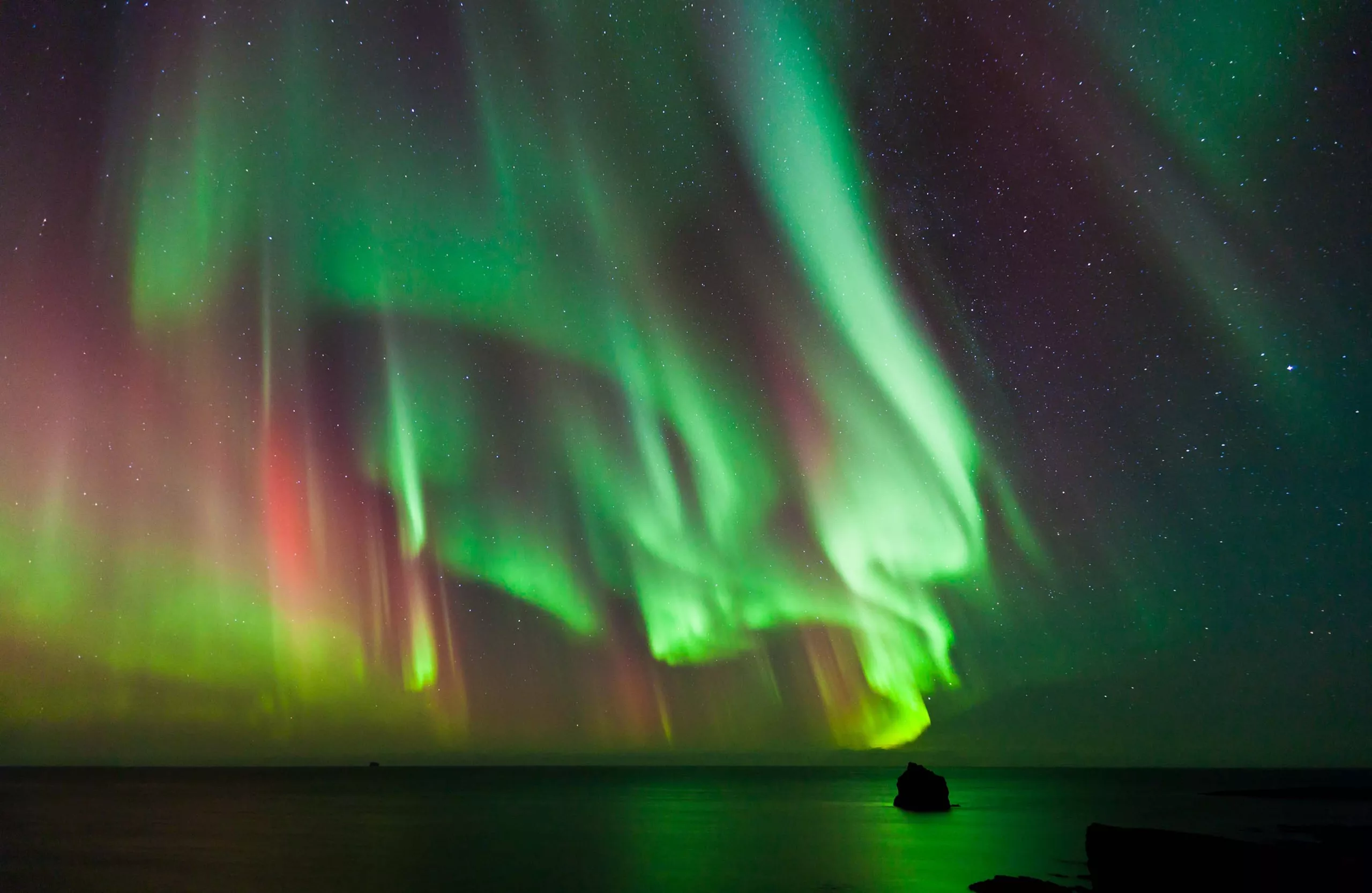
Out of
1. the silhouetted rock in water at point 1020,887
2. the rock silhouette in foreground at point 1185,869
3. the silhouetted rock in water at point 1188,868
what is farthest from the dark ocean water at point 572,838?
the silhouetted rock in water at point 1188,868

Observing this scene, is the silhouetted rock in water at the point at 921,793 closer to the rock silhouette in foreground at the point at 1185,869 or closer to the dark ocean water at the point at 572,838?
the dark ocean water at the point at 572,838

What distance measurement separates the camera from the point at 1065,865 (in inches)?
1667

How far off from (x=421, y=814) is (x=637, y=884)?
5519 cm

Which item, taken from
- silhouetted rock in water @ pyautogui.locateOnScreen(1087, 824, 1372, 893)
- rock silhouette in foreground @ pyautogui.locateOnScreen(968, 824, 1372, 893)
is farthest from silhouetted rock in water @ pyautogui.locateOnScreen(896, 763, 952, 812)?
silhouetted rock in water @ pyautogui.locateOnScreen(1087, 824, 1372, 893)

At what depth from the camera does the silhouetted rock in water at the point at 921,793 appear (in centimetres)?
8744

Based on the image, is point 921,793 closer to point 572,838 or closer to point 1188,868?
point 572,838

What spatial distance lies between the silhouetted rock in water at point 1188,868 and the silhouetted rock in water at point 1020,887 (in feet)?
3.59

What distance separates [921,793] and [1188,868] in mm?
63651

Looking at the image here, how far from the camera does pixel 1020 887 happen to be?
33031 mm

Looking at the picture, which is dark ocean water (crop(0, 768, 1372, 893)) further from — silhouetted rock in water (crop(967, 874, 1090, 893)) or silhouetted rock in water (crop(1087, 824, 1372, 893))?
silhouetted rock in water (crop(1087, 824, 1372, 893))

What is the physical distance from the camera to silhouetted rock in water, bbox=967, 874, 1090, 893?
104 ft

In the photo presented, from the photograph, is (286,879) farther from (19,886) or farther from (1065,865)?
(1065,865)

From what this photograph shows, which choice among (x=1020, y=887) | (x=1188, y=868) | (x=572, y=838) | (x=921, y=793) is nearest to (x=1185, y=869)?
(x=1188, y=868)

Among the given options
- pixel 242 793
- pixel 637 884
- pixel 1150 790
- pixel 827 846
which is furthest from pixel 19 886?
pixel 1150 790
